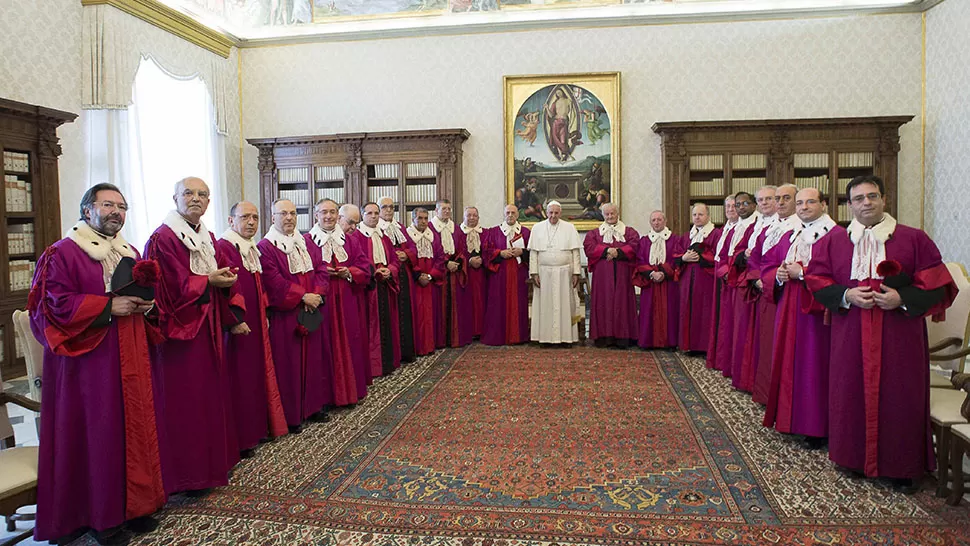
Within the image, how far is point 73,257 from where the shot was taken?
10.5 ft

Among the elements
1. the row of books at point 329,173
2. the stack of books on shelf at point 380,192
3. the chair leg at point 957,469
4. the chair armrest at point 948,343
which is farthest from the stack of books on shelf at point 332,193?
the chair leg at point 957,469

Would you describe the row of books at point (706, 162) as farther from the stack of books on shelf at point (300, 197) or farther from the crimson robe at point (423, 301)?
the stack of books on shelf at point (300, 197)

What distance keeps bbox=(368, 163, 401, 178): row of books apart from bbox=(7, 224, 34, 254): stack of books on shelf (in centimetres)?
523

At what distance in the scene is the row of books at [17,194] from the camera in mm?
7344

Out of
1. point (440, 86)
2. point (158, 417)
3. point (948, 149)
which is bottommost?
point (158, 417)

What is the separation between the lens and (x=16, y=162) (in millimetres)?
7414

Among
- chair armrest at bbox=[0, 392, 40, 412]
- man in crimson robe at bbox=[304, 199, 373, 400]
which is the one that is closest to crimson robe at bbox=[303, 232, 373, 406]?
man in crimson robe at bbox=[304, 199, 373, 400]

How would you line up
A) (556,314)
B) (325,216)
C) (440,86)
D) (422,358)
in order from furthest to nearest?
(440,86), (556,314), (422,358), (325,216)

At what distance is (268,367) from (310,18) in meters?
8.91

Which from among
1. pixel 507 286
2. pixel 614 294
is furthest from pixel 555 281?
pixel 614 294

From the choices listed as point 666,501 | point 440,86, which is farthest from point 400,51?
point 666,501

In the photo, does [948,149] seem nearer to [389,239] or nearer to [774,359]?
[774,359]

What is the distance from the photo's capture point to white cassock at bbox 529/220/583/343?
28.9 ft

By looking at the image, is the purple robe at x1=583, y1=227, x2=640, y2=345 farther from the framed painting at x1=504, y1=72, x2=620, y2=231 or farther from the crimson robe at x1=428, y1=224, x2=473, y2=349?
the framed painting at x1=504, y1=72, x2=620, y2=231
